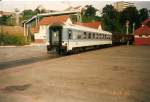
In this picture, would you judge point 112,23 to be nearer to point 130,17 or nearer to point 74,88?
point 130,17

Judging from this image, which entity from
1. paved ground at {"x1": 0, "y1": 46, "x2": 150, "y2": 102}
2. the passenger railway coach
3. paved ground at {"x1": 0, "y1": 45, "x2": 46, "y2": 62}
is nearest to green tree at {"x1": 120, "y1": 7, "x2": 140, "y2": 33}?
paved ground at {"x1": 0, "y1": 45, "x2": 46, "y2": 62}

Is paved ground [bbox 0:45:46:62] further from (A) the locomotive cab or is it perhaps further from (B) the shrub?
(B) the shrub

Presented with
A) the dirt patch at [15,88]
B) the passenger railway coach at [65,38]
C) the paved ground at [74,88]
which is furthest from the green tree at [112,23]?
the dirt patch at [15,88]

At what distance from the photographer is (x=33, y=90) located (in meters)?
9.38

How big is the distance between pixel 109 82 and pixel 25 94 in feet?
12.8

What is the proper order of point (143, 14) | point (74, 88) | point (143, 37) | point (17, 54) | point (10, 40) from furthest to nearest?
point (143, 14), point (143, 37), point (10, 40), point (17, 54), point (74, 88)

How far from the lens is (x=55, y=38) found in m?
25.4

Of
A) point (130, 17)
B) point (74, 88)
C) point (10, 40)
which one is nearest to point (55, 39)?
point (74, 88)

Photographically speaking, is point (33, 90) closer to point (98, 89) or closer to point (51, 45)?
point (98, 89)

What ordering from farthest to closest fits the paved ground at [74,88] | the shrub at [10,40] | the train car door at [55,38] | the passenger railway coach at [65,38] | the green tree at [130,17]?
the green tree at [130,17] < the shrub at [10,40] < the train car door at [55,38] < the passenger railway coach at [65,38] < the paved ground at [74,88]

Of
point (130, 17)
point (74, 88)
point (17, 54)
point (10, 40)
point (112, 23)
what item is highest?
point (130, 17)

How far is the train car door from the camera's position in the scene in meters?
24.7

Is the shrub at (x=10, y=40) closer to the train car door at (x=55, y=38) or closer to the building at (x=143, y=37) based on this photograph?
the train car door at (x=55, y=38)

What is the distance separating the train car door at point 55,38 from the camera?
81.1ft
